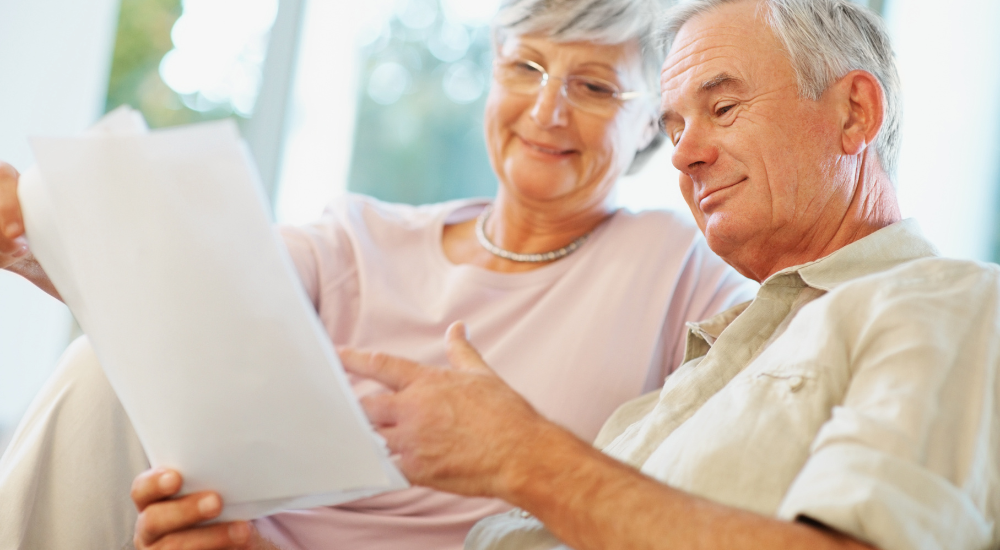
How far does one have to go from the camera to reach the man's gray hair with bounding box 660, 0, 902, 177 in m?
1.11

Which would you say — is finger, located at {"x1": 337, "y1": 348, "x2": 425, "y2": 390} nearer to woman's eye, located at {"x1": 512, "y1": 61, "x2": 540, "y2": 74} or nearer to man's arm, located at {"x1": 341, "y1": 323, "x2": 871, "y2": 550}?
man's arm, located at {"x1": 341, "y1": 323, "x2": 871, "y2": 550}

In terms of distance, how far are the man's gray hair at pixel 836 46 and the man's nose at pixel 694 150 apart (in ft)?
0.46

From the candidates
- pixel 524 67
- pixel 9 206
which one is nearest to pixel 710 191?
pixel 524 67

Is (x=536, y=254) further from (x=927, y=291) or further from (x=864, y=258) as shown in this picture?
(x=927, y=291)

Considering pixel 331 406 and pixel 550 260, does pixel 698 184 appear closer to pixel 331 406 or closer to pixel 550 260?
pixel 550 260

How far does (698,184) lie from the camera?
121 cm

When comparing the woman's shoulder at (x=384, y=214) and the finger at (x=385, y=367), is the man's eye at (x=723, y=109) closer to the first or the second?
the finger at (x=385, y=367)

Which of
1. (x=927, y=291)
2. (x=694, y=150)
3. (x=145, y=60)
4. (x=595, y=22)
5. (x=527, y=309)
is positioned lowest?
(x=527, y=309)

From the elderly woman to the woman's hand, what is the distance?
1.20ft

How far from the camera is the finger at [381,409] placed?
0.86 m

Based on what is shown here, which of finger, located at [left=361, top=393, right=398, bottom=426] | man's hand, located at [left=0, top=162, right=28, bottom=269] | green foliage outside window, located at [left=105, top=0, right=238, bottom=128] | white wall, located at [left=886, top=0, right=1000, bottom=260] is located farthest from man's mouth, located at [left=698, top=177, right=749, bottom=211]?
green foliage outside window, located at [left=105, top=0, right=238, bottom=128]

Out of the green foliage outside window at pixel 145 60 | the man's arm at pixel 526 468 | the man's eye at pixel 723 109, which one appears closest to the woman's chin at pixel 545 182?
the man's eye at pixel 723 109

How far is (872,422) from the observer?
713 millimetres

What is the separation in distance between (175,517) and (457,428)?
0.32 metres
